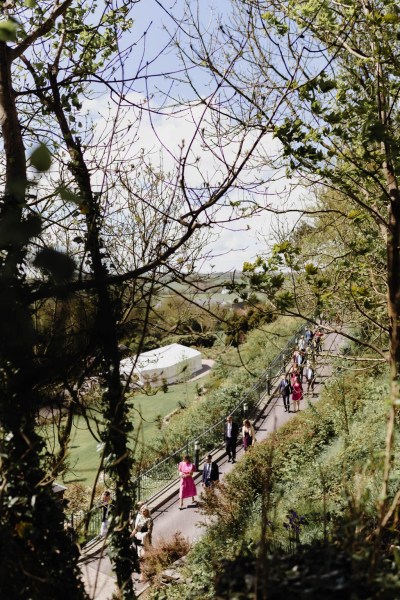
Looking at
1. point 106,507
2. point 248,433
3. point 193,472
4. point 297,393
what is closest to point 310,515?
point 106,507

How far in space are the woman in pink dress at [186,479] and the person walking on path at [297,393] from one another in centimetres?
534

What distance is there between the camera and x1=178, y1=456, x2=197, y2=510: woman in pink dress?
11562mm

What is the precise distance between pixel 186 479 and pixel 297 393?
5.89m

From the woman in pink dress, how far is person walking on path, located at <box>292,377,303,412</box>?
534 centimetres

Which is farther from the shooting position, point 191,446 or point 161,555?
point 191,446

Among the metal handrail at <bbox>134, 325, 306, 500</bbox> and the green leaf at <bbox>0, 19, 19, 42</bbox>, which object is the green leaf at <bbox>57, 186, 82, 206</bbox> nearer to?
the green leaf at <bbox>0, 19, 19, 42</bbox>

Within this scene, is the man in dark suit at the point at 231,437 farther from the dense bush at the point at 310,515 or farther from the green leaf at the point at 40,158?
the green leaf at the point at 40,158

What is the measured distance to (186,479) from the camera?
38.4ft

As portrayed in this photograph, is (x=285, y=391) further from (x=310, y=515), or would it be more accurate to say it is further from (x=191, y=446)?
(x=310, y=515)

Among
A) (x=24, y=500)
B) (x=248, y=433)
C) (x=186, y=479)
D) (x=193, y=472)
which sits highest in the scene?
(x=24, y=500)

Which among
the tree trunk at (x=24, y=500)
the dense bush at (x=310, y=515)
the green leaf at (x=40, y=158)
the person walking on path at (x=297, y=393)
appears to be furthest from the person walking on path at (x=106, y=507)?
the person walking on path at (x=297, y=393)

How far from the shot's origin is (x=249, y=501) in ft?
36.0

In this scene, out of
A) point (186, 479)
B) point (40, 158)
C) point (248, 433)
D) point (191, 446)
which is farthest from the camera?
point (191, 446)

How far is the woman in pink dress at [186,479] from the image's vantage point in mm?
11562
